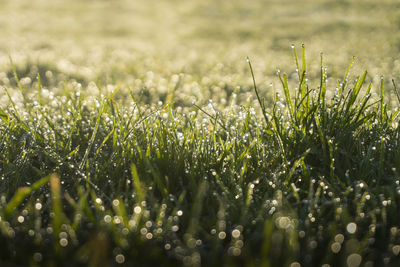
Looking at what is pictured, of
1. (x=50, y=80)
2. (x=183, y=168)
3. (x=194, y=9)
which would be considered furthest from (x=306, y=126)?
(x=194, y=9)

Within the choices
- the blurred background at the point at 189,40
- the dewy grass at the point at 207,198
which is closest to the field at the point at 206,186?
the dewy grass at the point at 207,198

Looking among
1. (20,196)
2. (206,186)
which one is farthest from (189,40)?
(20,196)

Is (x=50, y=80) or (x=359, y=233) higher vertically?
(x=359, y=233)

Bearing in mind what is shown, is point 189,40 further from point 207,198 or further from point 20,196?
point 20,196

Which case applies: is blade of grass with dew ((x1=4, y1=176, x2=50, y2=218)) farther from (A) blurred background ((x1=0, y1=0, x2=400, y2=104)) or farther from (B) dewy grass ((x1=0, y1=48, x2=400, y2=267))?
(A) blurred background ((x1=0, y1=0, x2=400, y2=104))

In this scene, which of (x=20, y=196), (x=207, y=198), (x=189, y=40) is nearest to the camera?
(x=20, y=196)

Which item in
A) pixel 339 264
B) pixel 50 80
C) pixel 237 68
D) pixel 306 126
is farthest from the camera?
pixel 237 68

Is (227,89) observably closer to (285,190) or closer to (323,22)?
(285,190)
